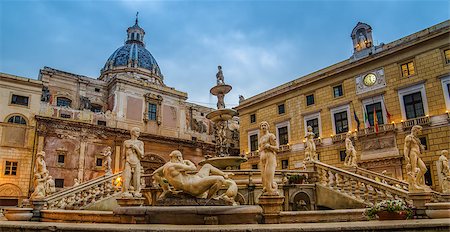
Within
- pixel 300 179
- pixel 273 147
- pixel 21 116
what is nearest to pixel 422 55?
pixel 300 179

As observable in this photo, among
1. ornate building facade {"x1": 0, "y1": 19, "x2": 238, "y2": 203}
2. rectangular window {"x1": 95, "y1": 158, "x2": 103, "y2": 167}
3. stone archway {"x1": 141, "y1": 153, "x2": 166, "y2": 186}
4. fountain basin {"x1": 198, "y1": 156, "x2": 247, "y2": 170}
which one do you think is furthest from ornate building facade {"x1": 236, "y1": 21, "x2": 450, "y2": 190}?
rectangular window {"x1": 95, "y1": 158, "x2": 103, "y2": 167}

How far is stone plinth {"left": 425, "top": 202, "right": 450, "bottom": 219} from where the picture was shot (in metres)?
8.05

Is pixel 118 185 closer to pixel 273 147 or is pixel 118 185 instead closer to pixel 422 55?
pixel 273 147

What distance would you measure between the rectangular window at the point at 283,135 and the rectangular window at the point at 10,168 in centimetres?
2225

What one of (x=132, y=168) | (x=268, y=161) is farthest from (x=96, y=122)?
(x=268, y=161)

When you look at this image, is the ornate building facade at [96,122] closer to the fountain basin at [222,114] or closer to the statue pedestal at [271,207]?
the fountain basin at [222,114]

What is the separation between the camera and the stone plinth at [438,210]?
Result: 8050mm

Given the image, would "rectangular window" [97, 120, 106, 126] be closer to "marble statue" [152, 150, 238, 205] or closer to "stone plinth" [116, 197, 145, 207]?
"stone plinth" [116, 197, 145, 207]

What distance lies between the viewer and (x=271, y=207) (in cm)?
782

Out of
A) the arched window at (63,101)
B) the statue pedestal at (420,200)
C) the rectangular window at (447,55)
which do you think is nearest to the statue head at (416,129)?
the statue pedestal at (420,200)

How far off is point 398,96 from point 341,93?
462 cm

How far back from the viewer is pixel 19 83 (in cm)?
2578

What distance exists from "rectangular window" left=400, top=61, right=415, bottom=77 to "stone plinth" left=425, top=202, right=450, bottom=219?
1655 cm

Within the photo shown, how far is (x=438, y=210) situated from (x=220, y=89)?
12664 mm
